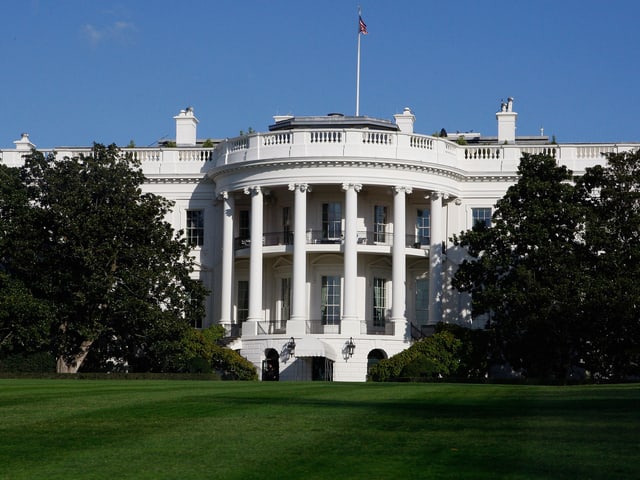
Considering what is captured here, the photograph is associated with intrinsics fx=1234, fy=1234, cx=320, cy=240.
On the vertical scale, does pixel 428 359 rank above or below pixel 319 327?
below

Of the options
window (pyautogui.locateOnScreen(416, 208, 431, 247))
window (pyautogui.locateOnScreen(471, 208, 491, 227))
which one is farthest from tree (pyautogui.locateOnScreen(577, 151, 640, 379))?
window (pyautogui.locateOnScreen(416, 208, 431, 247))

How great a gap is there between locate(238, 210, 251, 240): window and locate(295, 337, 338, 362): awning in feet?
30.9

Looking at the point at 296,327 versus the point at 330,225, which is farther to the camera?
the point at 330,225

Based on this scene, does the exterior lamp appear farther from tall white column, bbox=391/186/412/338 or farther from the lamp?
the lamp

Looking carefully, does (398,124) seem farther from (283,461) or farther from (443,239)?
(283,461)

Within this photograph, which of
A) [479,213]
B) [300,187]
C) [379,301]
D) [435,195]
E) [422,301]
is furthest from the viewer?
[479,213]

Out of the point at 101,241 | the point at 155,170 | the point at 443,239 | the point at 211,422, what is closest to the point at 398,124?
the point at 443,239

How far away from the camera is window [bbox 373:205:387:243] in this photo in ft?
209

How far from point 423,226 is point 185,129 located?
1614cm

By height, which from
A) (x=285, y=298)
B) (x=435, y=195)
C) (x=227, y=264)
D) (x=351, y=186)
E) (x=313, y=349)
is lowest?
(x=313, y=349)

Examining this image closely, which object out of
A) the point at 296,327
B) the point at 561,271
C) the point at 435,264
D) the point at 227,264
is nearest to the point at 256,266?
the point at 227,264

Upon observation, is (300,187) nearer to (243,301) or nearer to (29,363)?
(243,301)

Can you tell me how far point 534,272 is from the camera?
5247 cm

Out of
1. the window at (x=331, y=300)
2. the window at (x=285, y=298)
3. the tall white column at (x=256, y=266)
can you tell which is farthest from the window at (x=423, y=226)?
the tall white column at (x=256, y=266)
